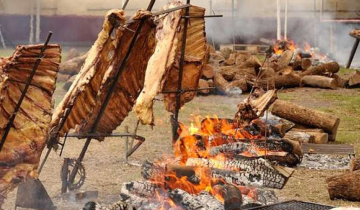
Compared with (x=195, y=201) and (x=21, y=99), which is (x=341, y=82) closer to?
(x=195, y=201)

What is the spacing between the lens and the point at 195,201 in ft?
22.5

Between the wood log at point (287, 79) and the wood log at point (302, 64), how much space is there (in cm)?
208

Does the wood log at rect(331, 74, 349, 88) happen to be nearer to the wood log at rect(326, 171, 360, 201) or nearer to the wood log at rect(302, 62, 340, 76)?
the wood log at rect(302, 62, 340, 76)

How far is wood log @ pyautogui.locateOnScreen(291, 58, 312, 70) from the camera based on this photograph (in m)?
22.3

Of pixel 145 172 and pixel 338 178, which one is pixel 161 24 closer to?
pixel 145 172

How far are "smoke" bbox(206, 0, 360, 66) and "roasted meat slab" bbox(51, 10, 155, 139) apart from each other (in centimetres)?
2361

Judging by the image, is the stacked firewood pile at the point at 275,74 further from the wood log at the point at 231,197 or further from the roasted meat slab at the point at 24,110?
the roasted meat slab at the point at 24,110

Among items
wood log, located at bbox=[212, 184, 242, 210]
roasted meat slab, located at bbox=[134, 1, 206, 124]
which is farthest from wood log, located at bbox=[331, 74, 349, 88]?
wood log, located at bbox=[212, 184, 242, 210]

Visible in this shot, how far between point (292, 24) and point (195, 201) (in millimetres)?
26834

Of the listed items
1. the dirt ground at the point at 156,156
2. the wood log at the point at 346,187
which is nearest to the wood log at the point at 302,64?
the dirt ground at the point at 156,156

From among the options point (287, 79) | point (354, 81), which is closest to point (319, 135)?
point (287, 79)

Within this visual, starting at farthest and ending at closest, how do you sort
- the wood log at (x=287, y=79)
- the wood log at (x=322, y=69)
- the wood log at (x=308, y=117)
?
the wood log at (x=322, y=69) → the wood log at (x=287, y=79) → the wood log at (x=308, y=117)

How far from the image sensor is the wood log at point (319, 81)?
782 inches

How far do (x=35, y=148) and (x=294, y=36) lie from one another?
90.9 feet
